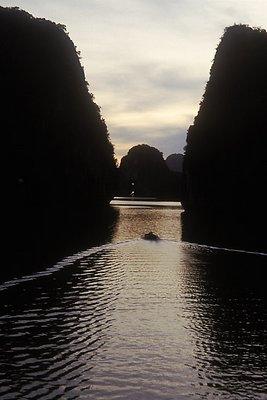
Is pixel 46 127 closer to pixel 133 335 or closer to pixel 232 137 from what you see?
pixel 232 137

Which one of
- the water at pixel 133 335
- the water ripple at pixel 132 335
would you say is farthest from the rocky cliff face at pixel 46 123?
the water ripple at pixel 132 335

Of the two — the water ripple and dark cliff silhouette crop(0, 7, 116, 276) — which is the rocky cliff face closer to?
dark cliff silhouette crop(0, 7, 116, 276)

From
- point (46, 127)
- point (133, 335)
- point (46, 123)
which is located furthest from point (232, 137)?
point (133, 335)

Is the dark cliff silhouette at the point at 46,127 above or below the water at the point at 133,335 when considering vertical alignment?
above

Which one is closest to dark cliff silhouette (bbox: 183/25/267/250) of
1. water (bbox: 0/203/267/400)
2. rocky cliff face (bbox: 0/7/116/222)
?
rocky cliff face (bbox: 0/7/116/222)

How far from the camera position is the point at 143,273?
29656 mm

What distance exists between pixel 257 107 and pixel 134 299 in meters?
92.0

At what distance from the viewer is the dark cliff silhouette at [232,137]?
98.7 m

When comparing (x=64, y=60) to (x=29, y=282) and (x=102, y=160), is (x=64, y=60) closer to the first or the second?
(x=102, y=160)

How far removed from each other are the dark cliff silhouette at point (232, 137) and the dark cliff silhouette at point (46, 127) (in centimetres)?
2855

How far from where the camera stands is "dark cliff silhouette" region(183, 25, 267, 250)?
324 ft

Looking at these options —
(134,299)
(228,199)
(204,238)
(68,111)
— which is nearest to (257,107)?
(228,199)

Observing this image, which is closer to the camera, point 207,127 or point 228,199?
point 228,199

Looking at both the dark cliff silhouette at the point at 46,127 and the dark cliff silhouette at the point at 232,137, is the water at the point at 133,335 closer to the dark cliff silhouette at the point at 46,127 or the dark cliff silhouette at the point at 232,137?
the dark cliff silhouette at the point at 46,127
